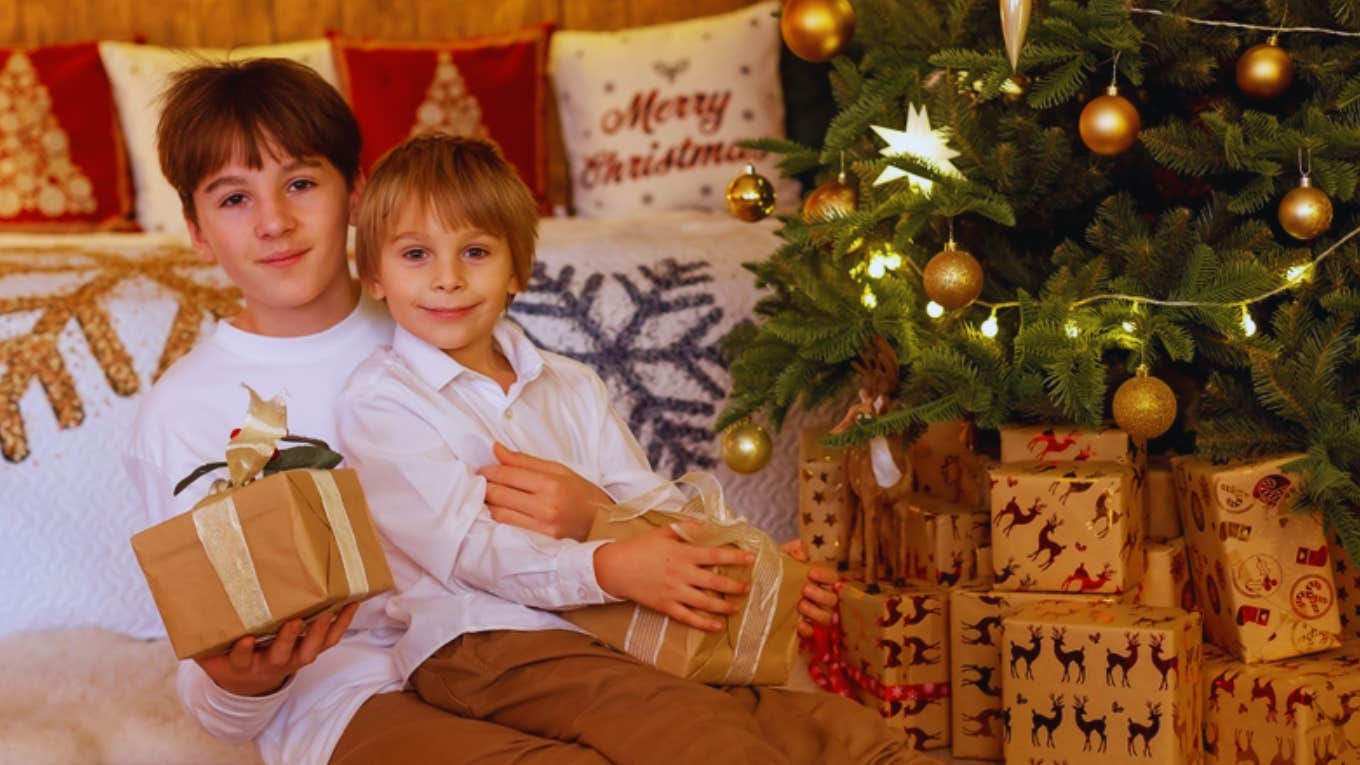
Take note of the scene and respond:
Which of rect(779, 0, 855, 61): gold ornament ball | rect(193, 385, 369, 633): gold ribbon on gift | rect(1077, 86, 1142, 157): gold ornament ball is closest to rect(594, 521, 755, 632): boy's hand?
rect(193, 385, 369, 633): gold ribbon on gift

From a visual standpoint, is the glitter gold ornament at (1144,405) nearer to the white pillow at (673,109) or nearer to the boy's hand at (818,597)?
the boy's hand at (818,597)

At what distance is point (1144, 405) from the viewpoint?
5.25 feet

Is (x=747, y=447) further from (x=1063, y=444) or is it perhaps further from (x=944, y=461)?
(x=1063, y=444)

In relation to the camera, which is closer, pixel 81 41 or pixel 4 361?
pixel 4 361

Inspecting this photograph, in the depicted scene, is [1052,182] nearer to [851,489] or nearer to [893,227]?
[893,227]

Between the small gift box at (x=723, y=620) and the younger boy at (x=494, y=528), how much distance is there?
19mm

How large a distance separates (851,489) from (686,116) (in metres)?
1.30

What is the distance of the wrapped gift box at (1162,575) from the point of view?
68.7 inches

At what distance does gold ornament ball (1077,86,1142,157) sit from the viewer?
5.27 ft

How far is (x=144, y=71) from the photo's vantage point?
9.70 ft

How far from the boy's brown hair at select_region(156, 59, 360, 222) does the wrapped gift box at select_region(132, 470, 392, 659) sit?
1.45ft

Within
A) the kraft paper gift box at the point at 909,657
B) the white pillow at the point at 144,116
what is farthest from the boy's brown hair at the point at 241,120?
the white pillow at the point at 144,116

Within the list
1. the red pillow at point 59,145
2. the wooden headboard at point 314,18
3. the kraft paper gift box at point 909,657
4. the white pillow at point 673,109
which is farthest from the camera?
the wooden headboard at point 314,18

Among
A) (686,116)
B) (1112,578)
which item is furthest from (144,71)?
(1112,578)
